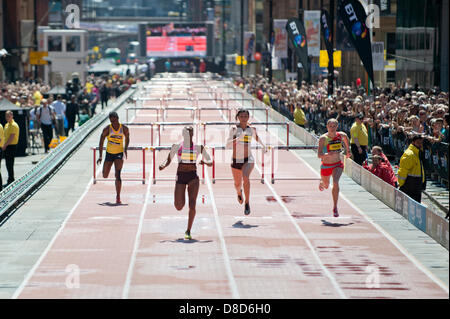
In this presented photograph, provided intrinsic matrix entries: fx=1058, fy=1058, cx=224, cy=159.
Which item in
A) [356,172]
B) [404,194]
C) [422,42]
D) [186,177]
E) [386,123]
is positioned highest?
[422,42]

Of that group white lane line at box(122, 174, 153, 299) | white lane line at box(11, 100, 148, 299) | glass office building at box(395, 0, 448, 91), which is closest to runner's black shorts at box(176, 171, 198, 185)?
white lane line at box(122, 174, 153, 299)

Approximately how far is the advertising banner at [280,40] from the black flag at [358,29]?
27.7 meters

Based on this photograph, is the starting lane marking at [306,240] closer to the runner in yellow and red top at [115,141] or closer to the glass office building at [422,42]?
the runner in yellow and red top at [115,141]

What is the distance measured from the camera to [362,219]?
63.7 ft

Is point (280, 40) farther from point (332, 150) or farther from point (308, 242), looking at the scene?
point (308, 242)

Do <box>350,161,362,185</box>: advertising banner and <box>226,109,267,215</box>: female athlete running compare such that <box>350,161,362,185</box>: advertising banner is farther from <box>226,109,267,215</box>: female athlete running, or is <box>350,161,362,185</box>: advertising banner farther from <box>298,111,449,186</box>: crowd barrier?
<box>226,109,267,215</box>: female athlete running

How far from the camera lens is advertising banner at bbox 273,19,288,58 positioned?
62.7m

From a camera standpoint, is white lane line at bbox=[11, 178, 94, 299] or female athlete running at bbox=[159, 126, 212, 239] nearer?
white lane line at bbox=[11, 178, 94, 299]

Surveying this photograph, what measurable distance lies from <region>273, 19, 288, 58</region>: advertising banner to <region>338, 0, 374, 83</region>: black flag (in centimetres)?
2774

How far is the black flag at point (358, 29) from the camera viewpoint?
110 ft

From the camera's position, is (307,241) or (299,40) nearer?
(307,241)

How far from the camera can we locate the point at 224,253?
16078 millimetres

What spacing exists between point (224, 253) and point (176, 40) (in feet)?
395

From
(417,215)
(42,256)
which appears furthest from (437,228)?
(42,256)
